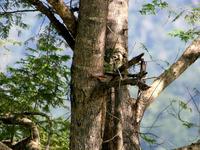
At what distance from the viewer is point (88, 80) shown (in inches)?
188

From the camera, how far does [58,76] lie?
967cm

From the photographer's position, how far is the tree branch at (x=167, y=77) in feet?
19.7

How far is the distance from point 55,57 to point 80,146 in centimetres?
442

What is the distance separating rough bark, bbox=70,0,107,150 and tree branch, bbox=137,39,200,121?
1.15 metres

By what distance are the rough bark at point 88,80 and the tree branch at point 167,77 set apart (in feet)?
3.77

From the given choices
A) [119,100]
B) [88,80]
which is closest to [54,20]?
[88,80]

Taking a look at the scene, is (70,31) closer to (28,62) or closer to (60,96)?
(60,96)

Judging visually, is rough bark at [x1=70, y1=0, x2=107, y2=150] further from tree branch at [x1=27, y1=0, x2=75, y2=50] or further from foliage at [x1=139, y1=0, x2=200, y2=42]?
foliage at [x1=139, y1=0, x2=200, y2=42]

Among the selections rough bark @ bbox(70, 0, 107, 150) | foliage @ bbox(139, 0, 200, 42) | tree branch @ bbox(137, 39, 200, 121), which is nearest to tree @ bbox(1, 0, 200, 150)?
rough bark @ bbox(70, 0, 107, 150)

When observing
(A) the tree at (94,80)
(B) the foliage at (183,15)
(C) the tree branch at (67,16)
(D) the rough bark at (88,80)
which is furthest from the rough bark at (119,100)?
(B) the foliage at (183,15)

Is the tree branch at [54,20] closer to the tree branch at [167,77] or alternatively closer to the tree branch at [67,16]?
the tree branch at [67,16]

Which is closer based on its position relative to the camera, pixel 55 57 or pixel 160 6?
pixel 160 6

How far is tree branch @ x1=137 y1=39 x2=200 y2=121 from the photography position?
6008 millimetres

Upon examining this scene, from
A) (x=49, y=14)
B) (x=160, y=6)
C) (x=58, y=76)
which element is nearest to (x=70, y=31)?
(x=49, y=14)
